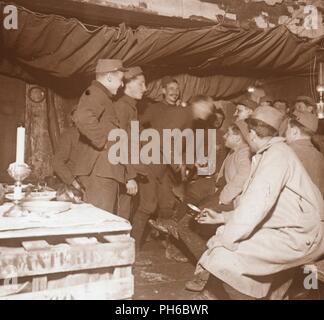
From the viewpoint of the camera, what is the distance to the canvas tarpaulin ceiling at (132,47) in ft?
10.8

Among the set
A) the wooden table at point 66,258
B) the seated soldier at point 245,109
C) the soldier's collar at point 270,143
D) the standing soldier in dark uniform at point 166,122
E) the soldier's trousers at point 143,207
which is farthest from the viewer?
the standing soldier in dark uniform at point 166,122

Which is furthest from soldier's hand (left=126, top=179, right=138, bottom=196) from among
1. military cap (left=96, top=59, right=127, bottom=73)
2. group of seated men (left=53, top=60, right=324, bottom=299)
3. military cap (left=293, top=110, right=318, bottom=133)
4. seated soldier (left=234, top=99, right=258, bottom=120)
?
military cap (left=293, top=110, right=318, bottom=133)

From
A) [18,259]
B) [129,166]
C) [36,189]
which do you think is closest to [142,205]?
[129,166]

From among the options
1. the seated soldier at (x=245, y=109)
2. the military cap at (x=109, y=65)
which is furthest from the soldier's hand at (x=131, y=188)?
the seated soldier at (x=245, y=109)

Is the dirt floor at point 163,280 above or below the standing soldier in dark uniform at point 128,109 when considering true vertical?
below

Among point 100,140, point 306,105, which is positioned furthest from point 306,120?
point 100,140

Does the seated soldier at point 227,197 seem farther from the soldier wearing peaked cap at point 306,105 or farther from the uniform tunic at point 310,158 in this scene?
the soldier wearing peaked cap at point 306,105

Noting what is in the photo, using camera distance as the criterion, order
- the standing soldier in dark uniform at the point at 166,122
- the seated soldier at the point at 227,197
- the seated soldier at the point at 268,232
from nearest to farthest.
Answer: the seated soldier at the point at 268,232 → the seated soldier at the point at 227,197 → the standing soldier in dark uniform at the point at 166,122

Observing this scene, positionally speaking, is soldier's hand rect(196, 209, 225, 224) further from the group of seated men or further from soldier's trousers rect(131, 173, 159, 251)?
soldier's trousers rect(131, 173, 159, 251)

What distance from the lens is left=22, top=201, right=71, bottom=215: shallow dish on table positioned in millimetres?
1820

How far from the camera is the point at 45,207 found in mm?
1862

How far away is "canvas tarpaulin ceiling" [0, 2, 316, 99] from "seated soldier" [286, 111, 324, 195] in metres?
1.17

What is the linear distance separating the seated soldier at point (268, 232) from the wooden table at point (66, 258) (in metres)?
0.65

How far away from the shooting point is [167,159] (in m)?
3.94
